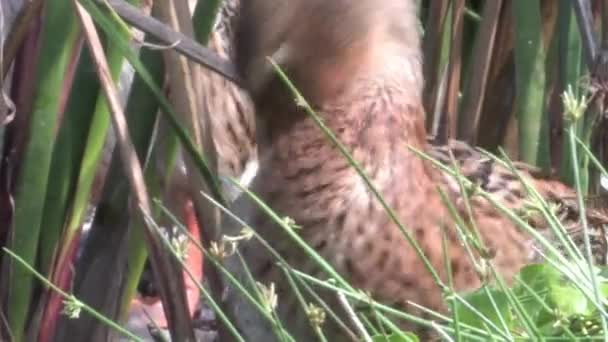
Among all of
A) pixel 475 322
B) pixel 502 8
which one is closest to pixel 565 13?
pixel 502 8

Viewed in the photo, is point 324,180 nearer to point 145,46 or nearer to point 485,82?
point 145,46

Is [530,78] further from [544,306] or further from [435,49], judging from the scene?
[544,306]

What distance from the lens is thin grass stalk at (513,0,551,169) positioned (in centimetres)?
310

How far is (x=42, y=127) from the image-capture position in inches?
105

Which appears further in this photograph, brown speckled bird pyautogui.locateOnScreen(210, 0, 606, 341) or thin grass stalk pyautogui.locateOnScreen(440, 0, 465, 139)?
thin grass stalk pyautogui.locateOnScreen(440, 0, 465, 139)

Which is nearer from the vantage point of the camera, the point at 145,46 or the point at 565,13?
the point at 145,46

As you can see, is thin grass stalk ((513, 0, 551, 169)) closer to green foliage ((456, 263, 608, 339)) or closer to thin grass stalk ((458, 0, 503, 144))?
thin grass stalk ((458, 0, 503, 144))

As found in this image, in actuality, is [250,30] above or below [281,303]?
above

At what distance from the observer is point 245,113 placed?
3.47 m

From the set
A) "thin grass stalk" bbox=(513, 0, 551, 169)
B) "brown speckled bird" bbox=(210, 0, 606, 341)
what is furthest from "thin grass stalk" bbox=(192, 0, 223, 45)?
"thin grass stalk" bbox=(513, 0, 551, 169)

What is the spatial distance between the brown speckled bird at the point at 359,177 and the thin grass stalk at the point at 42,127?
0.28 m

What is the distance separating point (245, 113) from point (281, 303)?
86cm

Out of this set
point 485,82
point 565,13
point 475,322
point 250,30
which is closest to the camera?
point 475,322

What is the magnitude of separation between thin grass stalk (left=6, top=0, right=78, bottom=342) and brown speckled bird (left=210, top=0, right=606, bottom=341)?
278mm
